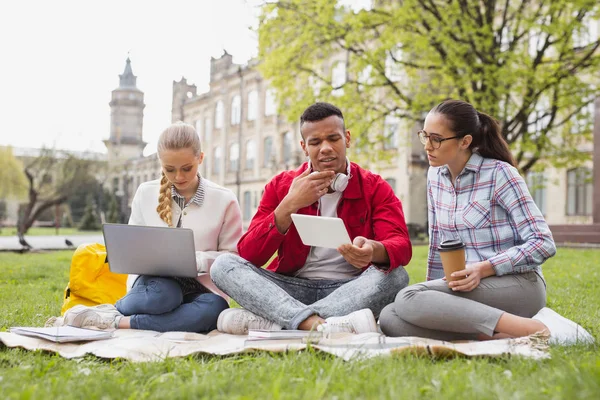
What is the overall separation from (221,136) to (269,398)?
145ft

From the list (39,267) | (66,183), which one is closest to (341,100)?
(39,267)

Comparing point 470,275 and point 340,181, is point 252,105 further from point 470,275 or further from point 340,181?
point 470,275

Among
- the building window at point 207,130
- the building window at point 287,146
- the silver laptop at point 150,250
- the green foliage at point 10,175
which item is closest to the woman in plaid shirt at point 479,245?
the silver laptop at point 150,250

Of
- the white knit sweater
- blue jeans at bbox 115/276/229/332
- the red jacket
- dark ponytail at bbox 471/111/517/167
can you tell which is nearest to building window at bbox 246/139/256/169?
the white knit sweater

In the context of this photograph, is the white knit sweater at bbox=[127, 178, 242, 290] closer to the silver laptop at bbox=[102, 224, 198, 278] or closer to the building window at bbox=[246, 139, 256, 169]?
the silver laptop at bbox=[102, 224, 198, 278]

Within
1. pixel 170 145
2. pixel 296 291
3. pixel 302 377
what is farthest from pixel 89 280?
pixel 302 377

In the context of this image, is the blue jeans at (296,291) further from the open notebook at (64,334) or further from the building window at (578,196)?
the building window at (578,196)

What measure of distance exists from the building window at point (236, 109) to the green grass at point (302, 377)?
4075 centimetres

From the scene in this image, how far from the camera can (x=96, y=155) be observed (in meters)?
40.8

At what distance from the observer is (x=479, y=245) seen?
13.0 feet

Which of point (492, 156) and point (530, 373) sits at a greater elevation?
point (492, 156)

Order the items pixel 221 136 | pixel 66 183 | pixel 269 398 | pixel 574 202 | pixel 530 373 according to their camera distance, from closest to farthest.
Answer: pixel 269 398, pixel 530 373, pixel 574 202, pixel 66 183, pixel 221 136

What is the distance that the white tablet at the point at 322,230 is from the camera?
371 centimetres

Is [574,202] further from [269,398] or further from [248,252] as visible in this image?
[269,398]
